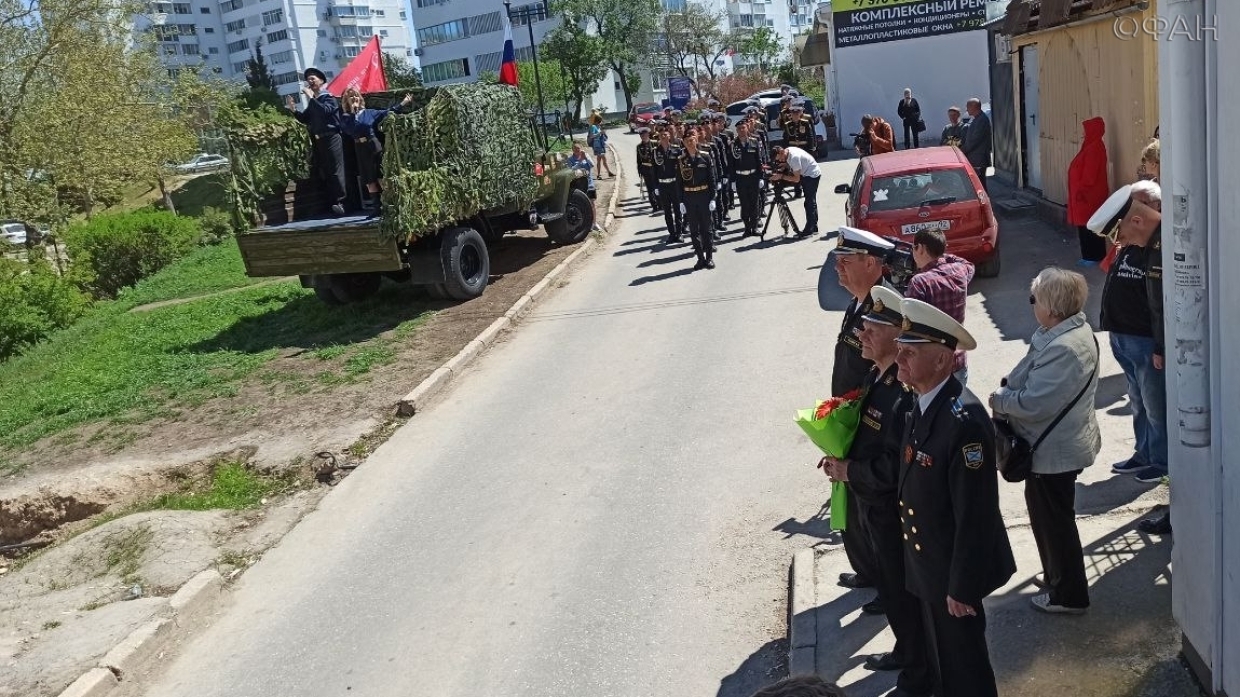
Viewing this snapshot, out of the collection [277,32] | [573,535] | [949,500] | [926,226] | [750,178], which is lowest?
[573,535]

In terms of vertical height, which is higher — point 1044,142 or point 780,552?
point 1044,142

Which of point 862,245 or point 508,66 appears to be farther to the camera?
point 508,66

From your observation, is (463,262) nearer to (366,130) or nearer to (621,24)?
(366,130)

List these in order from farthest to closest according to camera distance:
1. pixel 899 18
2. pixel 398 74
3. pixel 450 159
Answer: pixel 398 74 < pixel 899 18 < pixel 450 159

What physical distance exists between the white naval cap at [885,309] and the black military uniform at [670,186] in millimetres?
11594

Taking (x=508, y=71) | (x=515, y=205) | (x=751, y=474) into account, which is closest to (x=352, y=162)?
(x=515, y=205)

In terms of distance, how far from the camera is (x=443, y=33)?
3748 inches

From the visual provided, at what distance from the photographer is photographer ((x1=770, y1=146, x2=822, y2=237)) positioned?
1547 cm

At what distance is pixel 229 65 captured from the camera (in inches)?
4643

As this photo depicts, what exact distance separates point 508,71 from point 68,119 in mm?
14146

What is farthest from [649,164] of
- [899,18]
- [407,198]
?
[899,18]

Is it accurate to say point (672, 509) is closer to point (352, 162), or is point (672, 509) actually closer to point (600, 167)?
point (352, 162)

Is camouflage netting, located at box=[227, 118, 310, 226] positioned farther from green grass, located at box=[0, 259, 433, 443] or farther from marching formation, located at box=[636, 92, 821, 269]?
marching formation, located at box=[636, 92, 821, 269]

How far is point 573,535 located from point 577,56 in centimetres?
6381
